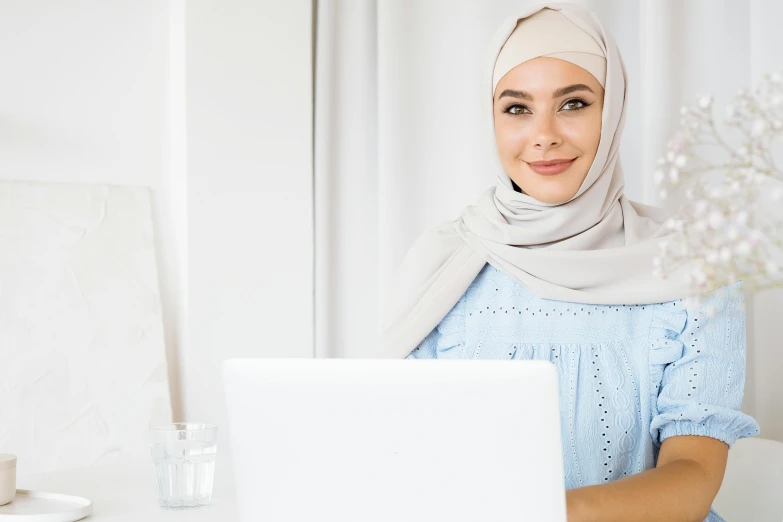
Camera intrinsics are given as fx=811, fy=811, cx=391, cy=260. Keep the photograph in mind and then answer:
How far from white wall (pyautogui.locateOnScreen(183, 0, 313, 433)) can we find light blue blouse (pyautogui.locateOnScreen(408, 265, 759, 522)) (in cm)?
85

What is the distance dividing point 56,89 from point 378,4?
897 millimetres

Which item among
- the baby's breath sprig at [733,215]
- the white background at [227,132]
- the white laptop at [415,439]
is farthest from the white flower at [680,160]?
the white background at [227,132]

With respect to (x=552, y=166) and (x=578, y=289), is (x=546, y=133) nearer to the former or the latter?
(x=552, y=166)

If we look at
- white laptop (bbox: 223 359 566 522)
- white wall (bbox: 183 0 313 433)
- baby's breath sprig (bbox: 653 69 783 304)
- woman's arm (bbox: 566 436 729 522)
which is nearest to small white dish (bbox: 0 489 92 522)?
white laptop (bbox: 223 359 566 522)

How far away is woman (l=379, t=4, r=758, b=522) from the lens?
4.21ft

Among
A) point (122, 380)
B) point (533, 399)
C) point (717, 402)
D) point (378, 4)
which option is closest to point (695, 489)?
point (717, 402)

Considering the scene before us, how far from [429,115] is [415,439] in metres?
1.73

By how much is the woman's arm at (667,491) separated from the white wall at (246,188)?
121cm

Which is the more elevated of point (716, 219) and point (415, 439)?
point (716, 219)

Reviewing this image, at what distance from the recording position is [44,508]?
109 centimetres

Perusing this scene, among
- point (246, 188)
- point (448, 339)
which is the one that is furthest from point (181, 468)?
point (246, 188)

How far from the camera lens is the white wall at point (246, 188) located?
6.88 feet

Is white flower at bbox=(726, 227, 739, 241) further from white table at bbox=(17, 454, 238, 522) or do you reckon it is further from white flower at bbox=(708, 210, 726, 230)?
white table at bbox=(17, 454, 238, 522)

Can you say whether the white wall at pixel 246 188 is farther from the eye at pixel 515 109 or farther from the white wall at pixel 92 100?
the eye at pixel 515 109
